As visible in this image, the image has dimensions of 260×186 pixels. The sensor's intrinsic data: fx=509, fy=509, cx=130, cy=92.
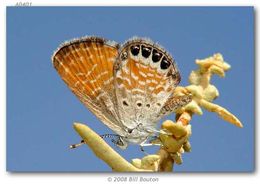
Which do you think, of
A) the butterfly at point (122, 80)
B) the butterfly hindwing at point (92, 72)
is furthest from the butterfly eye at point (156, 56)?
the butterfly hindwing at point (92, 72)

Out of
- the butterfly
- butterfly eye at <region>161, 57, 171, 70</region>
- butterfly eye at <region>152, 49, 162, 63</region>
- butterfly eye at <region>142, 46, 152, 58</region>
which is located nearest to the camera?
the butterfly

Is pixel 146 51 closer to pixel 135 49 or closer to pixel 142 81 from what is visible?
pixel 135 49

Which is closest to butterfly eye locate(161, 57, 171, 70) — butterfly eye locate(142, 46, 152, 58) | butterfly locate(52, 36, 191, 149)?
butterfly locate(52, 36, 191, 149)

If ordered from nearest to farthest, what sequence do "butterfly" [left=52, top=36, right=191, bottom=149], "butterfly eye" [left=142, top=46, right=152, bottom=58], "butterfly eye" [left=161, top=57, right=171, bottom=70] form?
1. "butterfly" [left=52, top=36, right=191, bottom=149]
2. "butterfly eye" [left=161, top=57, right=171, bottom=70]
3. "butterfly eye" [left=142, top=46, right=152, bottom=58]

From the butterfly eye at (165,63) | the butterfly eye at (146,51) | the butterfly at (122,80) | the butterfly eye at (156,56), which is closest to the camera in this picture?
the butterfly at (122,80)

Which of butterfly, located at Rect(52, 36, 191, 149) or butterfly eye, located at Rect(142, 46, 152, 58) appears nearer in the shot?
butterfly, located at Rect(52, 36, 191, 149)

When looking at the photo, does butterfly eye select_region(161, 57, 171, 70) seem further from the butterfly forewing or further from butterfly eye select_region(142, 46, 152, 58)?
butterfly eye select_region(142, 46, 152, 58)

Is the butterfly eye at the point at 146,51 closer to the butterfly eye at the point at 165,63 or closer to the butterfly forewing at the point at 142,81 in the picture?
the butterfly forewing at the point at 142,81

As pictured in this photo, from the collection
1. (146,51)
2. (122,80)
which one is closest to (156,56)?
(146,51)
